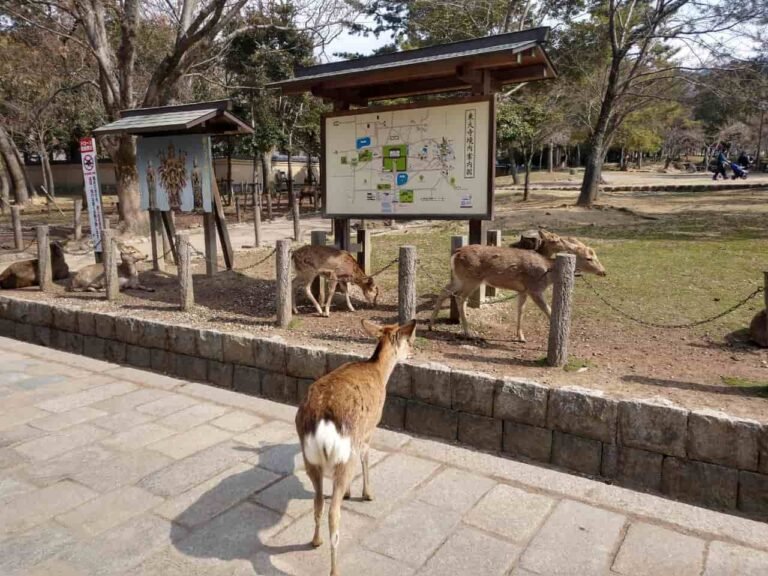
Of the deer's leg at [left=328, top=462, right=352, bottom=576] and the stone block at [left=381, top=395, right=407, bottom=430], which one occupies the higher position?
the deer's leg at [left=328, top=462, right=352, bottom=576]

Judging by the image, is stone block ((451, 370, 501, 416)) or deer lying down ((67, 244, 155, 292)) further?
deer lying down ((67, 244, 155, 292))

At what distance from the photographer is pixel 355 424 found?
3.04 meters

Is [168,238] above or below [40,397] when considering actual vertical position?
above

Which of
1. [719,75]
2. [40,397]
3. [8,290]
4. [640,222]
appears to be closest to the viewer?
[40,397]

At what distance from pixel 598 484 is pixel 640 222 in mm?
13553

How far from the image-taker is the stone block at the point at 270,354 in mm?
5609

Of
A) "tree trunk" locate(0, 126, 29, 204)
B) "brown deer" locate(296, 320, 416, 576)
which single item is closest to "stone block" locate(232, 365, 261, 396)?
"brown deer" locate(296, 320, 416, 576)

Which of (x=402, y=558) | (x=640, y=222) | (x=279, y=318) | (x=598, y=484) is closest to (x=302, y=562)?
(x=402, y=558)

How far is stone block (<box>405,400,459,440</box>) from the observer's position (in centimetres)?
479

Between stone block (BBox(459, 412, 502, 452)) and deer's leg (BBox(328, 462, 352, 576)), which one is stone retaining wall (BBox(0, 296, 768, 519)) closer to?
stone block (BBox(459, 412, 502, 452))

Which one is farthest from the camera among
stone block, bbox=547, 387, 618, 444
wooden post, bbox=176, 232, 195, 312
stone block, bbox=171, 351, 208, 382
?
wooden post, bbox=176, 232, 195, 312

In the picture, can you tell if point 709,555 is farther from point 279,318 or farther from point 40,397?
point 40,397

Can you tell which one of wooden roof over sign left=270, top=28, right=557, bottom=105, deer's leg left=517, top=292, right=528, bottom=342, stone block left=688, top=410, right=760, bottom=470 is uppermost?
wooden roof over sign left=270, top=28, right=557, bottom=105

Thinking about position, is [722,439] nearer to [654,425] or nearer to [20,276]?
[654,425]
